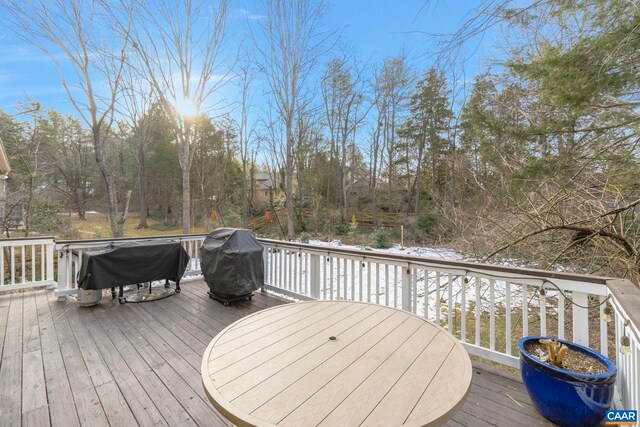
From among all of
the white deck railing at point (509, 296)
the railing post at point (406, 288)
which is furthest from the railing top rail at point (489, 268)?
the railing post at point (406, 288)

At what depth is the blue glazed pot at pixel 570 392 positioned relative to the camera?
1.47 meters

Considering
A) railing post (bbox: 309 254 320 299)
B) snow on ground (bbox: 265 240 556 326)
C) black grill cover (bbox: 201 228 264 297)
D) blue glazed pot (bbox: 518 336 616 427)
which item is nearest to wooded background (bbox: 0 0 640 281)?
snow on ground (bbox: 265 240 556 326)

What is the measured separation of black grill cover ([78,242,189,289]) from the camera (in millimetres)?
3275

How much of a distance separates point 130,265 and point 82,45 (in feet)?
26.8

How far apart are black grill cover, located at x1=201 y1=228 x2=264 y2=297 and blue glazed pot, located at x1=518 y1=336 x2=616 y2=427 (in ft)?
9.41

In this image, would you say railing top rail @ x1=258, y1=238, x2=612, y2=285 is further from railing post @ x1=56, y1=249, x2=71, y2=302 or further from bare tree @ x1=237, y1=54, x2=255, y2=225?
bare tree @ x1=237, y1=54, x2=255, y2=225

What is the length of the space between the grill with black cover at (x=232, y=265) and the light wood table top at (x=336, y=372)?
1860 millimetres

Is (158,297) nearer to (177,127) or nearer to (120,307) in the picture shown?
(120,307)

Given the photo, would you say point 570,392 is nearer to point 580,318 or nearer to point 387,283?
point 580,318

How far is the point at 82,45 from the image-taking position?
7.82 meters

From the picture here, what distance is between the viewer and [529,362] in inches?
66.7

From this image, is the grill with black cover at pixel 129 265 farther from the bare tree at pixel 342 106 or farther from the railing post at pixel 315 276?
the bare tree at pixel 342 106

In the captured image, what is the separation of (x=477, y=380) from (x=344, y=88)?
14096 millimetres

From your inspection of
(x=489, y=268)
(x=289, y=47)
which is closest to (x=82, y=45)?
(x=289, y=47)
